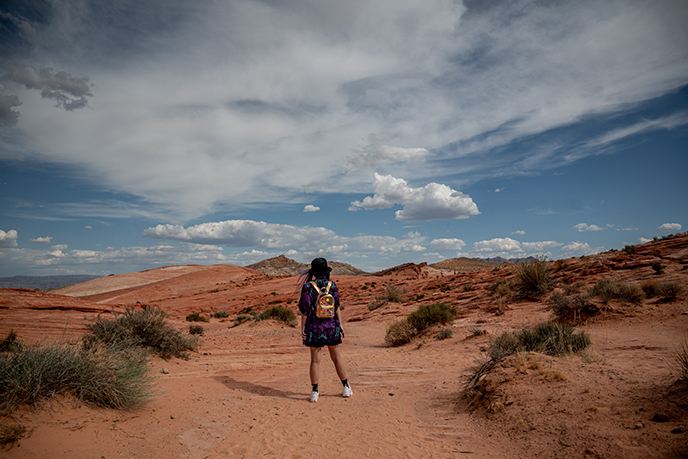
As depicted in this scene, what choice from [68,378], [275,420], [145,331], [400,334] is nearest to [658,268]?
[400,334]

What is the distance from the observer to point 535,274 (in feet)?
50.1

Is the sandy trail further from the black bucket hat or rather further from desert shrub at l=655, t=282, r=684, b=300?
desert shrub at l=655, t=282, r=684, b=300

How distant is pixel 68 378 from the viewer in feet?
13.5

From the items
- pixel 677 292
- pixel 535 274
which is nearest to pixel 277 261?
pixel 535 274

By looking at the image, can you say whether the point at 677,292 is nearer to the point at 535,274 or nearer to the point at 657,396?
the point at 535,274

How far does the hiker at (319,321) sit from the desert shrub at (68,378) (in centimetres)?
237

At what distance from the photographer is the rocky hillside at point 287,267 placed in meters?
72.7

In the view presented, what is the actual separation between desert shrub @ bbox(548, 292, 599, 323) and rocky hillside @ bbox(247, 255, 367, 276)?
60556 millimetres

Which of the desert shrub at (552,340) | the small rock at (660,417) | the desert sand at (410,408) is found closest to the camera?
the small rock at (660,417)

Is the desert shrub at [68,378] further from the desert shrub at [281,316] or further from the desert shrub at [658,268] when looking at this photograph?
the desert shrub at [658,268]

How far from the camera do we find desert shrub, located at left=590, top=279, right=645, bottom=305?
34.2 feet

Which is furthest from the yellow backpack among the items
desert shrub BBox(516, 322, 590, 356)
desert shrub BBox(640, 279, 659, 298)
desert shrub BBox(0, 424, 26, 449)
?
desert shrub BBox(640, 279, 659, 298)

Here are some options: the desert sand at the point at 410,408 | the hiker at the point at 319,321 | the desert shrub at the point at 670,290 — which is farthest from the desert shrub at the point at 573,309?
the hiker at the point at 319,321

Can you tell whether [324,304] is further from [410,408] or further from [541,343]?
[541,343]
